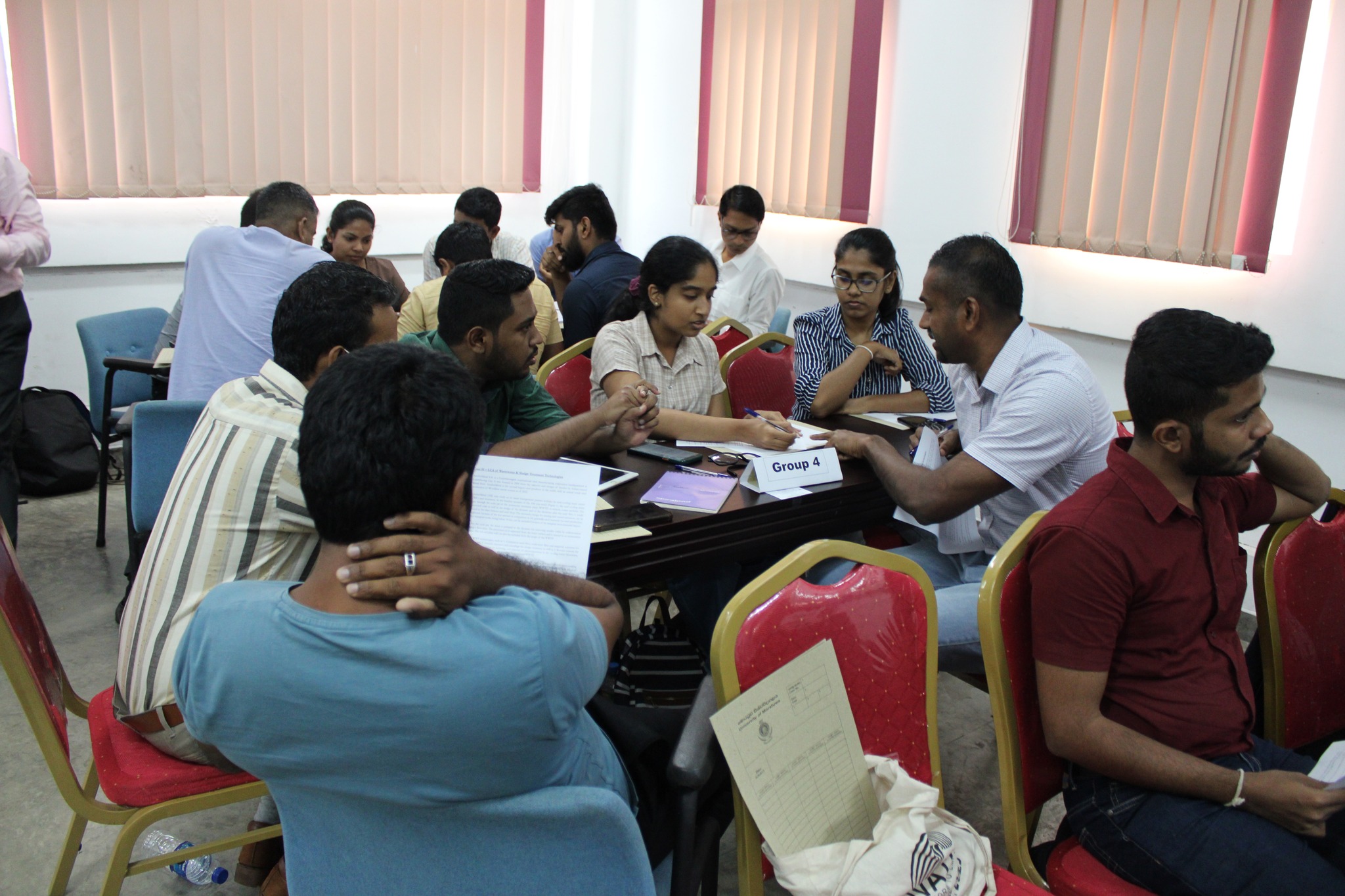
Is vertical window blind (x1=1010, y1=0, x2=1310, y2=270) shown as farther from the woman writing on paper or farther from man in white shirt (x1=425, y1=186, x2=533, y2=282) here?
man in white shirt (x1=425, y1=186, x2=533, y2=282)

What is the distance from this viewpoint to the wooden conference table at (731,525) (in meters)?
1.86

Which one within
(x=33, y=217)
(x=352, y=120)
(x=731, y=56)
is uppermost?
(x=731, y=56)

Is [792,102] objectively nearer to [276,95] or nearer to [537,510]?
[276,95]

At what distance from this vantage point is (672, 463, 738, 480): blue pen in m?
2.27

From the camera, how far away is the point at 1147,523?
4.84ft

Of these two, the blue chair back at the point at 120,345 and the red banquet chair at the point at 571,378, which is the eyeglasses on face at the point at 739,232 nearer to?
the red banquet chair at the point at 571,378

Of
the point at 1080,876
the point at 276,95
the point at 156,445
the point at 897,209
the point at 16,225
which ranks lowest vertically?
the point at 1080,876

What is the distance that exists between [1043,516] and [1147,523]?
20 centimetres

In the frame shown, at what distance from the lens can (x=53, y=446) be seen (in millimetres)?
4266

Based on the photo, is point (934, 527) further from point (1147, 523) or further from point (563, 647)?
point (563, 647)

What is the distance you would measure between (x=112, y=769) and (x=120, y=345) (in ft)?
9.41

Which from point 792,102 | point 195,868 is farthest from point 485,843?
point 792,102

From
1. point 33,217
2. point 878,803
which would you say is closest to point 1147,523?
point 878,803

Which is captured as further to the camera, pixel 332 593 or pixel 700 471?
pixel 700 471
